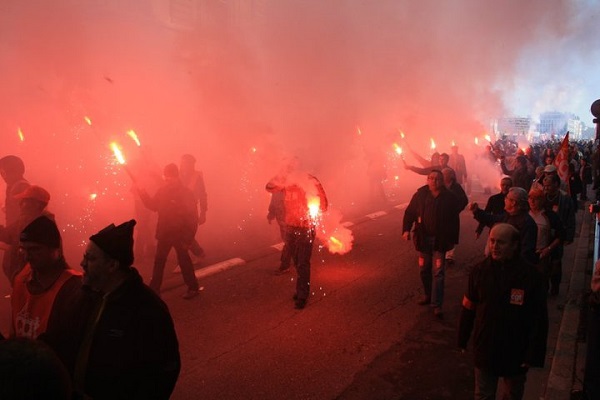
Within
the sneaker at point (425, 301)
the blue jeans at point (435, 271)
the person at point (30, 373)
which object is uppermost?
the person at point (30, 373)

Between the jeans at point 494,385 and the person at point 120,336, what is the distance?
1.81 meters

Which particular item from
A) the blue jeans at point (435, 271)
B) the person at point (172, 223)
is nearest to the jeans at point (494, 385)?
the blue jeans at point (435, 271)

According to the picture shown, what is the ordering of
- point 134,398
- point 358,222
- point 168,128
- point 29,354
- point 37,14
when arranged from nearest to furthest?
point 29,354 < point 134,398 < point 37,14 < point 358,222 < point 168,128

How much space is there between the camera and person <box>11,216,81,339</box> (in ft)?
6.97

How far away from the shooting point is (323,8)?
1273cm

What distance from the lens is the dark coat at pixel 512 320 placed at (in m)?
2.48

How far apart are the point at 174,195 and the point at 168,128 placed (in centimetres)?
727

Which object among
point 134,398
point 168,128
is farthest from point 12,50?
point 134,398

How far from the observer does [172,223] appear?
488cm

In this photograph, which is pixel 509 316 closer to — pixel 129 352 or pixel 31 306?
pixel 129 352

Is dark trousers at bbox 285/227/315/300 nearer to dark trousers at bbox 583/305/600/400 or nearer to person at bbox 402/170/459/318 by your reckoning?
person at bbox 402/170/459/318

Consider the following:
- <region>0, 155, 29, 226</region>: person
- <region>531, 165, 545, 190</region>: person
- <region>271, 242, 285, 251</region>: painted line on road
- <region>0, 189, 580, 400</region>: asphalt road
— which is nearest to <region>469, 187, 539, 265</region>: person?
<region>531, 165, 545, 190</region>: person

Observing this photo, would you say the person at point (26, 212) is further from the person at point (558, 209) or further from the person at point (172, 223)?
the person at point (558, 209)

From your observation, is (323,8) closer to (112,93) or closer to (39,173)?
(112,93)
